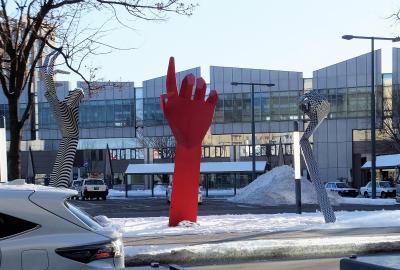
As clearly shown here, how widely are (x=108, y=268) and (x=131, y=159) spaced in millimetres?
88794

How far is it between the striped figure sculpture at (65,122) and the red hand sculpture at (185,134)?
272 cm

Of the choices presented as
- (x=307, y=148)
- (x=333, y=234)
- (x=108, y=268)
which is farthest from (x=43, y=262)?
(x=307, y=148)

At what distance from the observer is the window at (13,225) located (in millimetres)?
4566

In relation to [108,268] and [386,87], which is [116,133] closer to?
[386,87]

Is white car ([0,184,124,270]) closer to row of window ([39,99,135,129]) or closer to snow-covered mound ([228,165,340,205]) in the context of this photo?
snow-covered mound ([228,165,340,205])

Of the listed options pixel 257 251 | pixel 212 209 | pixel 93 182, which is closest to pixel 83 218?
pixel 257 251

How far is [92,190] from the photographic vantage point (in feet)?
160

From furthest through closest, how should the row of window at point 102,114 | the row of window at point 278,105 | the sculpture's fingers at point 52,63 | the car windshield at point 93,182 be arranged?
the row of window at point 102,114 → the row of window at point 278,105 → the car windshield at point 93,182 → the sculpture's fingers at point 52,63

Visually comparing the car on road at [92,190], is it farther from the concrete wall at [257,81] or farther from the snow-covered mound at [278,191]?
the concrete wall at [257,81]

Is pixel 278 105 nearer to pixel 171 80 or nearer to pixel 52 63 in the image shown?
pixel 171 80

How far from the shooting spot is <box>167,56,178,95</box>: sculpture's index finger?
17.8 metres

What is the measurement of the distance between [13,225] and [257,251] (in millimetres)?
8416

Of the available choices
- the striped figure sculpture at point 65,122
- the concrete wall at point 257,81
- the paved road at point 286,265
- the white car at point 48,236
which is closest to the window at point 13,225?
the white car at point 48,236

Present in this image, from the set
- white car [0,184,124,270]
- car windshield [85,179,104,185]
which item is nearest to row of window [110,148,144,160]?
car windshield [85,179,104,185]
